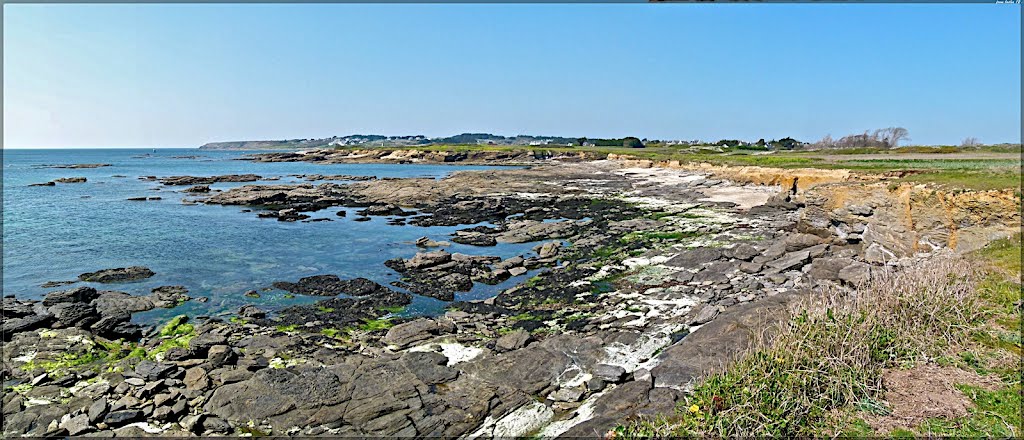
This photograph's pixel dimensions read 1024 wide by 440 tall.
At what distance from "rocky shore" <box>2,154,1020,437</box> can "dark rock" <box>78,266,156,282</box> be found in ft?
0.44

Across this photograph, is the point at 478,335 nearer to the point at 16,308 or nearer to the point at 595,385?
the point at 595,385

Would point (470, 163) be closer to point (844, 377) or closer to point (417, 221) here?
point (417, 221)

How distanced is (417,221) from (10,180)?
7425 centimetres

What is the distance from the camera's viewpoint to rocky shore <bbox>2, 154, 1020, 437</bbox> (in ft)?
30.9

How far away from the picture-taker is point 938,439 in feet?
19.2

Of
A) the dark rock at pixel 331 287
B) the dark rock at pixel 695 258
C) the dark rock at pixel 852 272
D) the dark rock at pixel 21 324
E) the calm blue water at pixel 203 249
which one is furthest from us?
the dark rock at pixel 695 258

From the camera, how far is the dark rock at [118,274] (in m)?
20.0

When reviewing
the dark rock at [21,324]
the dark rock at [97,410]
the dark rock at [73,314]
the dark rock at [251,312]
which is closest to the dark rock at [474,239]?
the dark rock at [251,312]

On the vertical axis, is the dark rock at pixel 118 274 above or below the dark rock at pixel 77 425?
above

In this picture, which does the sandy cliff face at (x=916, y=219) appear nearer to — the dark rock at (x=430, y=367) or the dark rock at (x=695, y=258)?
the dark rock at (x=695, y=258)

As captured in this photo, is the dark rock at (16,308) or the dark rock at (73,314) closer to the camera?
the dark rock at (73,314)

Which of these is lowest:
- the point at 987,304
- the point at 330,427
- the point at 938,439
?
the point at 330,427

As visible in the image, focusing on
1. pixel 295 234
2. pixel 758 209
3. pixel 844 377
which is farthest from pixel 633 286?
pixel 295 234

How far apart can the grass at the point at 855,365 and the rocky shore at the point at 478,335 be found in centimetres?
158
